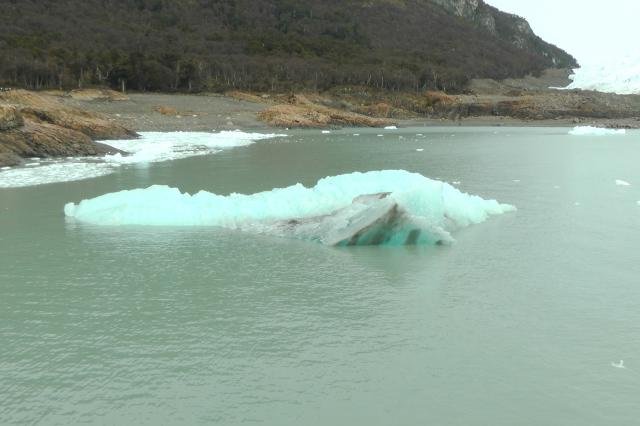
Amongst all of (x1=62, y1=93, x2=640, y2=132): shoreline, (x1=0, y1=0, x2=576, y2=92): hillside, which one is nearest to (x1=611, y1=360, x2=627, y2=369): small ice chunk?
(x1=62, y1=93, x2=640, y2=132): shoreline

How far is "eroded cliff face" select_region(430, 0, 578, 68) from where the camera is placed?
138m

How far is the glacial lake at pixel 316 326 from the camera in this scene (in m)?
4.55

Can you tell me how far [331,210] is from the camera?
423 inches

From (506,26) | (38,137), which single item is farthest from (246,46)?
(506,26)

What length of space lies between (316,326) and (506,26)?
6156 inches

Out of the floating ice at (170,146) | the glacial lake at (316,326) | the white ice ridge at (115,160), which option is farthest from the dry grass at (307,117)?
the glacial lake at (316,326)

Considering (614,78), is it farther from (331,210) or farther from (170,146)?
(331,210)

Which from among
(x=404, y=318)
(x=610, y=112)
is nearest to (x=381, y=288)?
(x=404, y=318)

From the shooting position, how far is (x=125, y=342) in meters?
5.68

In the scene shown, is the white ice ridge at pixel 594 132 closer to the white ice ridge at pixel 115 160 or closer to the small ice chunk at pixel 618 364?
the white ice ridge at pixel 115 160

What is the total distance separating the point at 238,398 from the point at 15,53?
59001 millimetres

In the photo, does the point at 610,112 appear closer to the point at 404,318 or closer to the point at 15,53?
the point at 15,53

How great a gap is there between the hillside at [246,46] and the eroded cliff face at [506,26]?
8007 mm

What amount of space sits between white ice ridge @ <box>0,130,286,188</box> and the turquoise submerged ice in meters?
6.01
